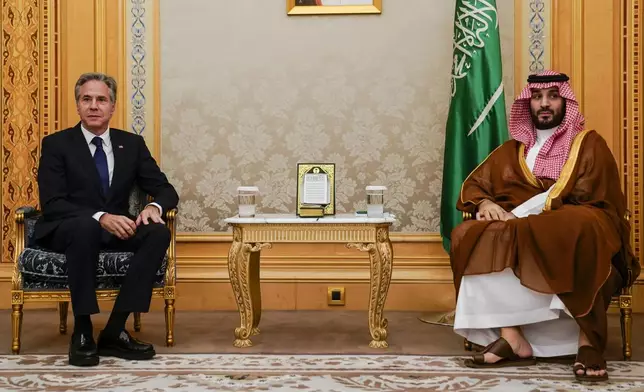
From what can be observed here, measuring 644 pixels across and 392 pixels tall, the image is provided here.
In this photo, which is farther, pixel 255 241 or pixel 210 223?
pixel 210 223

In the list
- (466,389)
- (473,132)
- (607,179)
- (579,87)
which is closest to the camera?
(466,389)

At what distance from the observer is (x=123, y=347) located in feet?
11.6

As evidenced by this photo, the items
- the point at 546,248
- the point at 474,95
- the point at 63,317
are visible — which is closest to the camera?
the point at 546,248

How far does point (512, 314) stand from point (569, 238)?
44 cm

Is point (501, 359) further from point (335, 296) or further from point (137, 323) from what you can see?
point (137, 323)

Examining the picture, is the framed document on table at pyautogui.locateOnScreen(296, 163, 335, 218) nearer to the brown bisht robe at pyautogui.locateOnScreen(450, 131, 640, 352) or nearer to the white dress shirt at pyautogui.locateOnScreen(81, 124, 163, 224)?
the brown bisht robe at pyautogui.locateOnScreen(450, 131, 640, 352)

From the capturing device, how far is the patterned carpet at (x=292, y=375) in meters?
2.98

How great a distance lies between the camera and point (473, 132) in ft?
14.1

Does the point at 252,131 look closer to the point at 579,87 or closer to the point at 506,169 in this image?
the point at 506,169

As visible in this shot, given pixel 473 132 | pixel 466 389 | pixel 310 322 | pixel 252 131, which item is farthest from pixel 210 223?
pixel 466 389

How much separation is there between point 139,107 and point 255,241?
1675mm

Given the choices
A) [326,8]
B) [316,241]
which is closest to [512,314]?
[316,241]

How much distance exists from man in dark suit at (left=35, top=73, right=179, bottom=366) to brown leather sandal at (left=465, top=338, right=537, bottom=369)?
1.52 m

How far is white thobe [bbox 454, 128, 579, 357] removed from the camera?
3.32m
